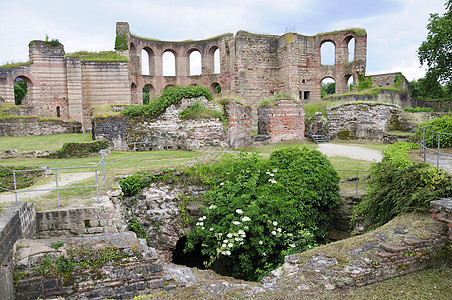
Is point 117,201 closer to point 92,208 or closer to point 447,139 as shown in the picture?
point 92,208

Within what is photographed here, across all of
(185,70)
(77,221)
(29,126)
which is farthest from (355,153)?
(185,70)

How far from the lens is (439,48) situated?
28312mm

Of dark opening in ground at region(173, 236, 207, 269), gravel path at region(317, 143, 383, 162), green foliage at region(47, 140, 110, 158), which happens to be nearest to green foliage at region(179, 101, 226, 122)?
green foliage at region(47, 140, 110, 158)

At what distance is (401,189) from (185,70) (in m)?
29.7

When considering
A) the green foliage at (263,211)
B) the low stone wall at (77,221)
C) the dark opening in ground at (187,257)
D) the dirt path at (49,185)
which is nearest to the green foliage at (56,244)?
the low stone wall at (77,221)

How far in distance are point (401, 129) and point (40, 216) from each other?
63.4 feet

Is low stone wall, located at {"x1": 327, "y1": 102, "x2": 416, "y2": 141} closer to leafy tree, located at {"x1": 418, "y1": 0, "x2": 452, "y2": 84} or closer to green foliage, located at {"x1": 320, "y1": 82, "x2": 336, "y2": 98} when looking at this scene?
leafy tree, located at {"x1": 418, "y1": 0, "x2": 452, "y2": 84}

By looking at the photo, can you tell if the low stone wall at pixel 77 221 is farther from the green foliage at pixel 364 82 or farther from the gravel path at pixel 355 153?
the green foliage at pixel 364 82

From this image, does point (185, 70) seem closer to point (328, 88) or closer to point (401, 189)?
point (401, 189)

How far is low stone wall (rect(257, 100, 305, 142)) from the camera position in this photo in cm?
1844

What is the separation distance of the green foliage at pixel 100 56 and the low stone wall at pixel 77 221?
20960 mm

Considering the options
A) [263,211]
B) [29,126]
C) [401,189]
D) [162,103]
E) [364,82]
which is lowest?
[263,211]

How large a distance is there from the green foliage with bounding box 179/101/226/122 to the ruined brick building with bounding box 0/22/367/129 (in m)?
12.3

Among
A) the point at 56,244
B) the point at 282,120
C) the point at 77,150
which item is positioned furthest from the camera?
the point at 282,120
